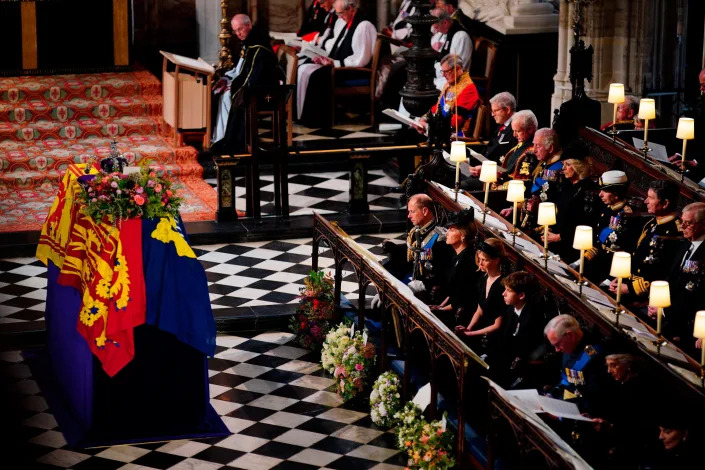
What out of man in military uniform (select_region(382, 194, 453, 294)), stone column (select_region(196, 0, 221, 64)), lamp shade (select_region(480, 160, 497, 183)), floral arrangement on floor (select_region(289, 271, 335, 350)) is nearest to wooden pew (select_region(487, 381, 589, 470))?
man in military uniform (select_region(382, 194, 453, 294))

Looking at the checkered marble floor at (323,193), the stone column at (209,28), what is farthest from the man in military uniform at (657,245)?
the stone column at (209,28)

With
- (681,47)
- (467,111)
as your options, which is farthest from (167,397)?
(681,47)

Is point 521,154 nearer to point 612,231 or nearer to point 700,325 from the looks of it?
point 612,231

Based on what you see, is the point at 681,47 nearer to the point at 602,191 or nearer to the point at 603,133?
the point at 603,133

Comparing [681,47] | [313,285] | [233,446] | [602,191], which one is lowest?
[233,446]

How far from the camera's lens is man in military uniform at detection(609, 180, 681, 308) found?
817cm

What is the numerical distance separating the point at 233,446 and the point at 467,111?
6115 millimetres

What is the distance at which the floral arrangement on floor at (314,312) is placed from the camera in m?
9.42

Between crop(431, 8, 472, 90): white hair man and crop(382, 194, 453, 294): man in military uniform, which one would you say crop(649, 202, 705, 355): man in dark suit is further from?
crop(431, 8, 472, 90): white hair man

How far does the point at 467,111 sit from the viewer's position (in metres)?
12.9

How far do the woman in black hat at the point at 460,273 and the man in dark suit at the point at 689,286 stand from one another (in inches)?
50.0

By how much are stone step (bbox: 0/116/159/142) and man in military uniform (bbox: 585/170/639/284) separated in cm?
777

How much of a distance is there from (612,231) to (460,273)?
1.29 m

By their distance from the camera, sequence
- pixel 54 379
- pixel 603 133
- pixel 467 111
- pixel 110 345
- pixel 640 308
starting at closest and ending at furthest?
pixel 110 345
pixel 640 308
pixel 54 379
pixel 603 133
pixel 467 111
